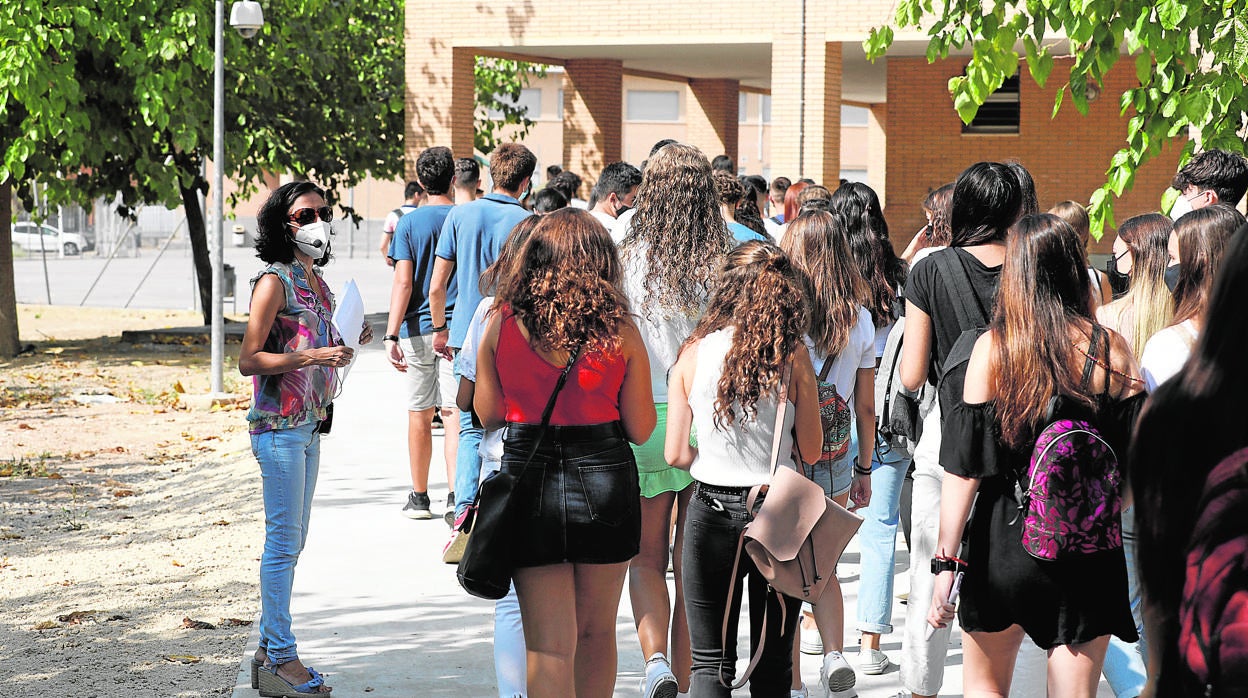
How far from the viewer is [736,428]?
160 inches

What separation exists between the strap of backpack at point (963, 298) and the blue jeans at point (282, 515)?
87.8 inches

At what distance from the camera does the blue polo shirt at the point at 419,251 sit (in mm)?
7762

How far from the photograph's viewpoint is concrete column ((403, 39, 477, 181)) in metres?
22.1

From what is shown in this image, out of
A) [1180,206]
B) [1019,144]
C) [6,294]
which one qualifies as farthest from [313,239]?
[1019,144]

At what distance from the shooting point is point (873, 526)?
5.42m

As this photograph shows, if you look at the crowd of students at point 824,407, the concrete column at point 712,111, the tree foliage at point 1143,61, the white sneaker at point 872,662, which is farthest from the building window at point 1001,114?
the white sneaker at point 872,662

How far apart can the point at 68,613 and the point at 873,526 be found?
374cm

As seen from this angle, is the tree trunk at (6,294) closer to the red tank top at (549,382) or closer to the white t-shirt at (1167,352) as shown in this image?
the red tank top at (549,382)

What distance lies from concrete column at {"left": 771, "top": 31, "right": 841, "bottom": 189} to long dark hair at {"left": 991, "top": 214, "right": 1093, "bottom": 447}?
16.8 m

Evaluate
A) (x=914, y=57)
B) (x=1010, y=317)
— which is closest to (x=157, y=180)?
(x=914, y=57)

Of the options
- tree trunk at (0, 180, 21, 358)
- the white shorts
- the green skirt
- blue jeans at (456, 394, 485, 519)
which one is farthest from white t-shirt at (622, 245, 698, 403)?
tree trunk at (0, 180, 21, 358)

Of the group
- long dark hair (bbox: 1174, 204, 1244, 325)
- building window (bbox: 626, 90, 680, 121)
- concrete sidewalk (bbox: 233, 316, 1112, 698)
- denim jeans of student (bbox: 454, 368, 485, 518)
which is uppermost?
building window (bbox: 626, 90, 680, 121)

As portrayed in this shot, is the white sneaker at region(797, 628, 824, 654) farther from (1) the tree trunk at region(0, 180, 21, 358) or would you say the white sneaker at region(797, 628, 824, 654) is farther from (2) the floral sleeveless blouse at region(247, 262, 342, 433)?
(1) the tree trunk at region(0, 180, 21, 358)

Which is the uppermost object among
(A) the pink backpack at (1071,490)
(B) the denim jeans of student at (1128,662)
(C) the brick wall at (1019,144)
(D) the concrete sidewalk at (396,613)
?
(C) the brick wall at (1019,144)
